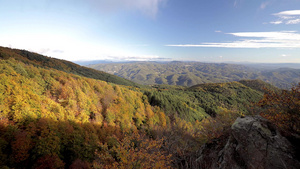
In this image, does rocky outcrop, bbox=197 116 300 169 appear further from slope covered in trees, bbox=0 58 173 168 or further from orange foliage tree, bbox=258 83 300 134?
slope covered in trees, bbox=0 58 173 168

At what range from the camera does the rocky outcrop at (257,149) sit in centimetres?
734

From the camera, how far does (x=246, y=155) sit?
862 centimetres

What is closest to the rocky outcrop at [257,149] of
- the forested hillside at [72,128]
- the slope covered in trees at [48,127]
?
the forested hillside at [72,128]

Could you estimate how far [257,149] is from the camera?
8281mm

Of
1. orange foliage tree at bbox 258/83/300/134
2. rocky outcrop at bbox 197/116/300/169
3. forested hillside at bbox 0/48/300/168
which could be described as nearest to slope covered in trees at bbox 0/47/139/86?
forested hillside at bbox 0/48/300/168

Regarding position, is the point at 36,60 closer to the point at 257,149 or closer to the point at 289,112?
the point at 257,149

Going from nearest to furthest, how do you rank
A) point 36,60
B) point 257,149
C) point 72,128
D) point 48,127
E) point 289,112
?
point 257,149, point 289,112, point 48,127, point 72,128, point 36,60

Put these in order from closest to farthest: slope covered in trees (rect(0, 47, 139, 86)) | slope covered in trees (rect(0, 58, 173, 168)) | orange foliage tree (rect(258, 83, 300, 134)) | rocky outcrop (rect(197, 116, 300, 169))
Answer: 1. rocky outcrop (rect(197, 116, 300, 169))
2. orange foliage tree (rect(258, 83, 300, 134))
3. slope covered in trees (rect(0, 58, 173, 168))
4. slope covered in trees (rect(0, 47, 139, 86))

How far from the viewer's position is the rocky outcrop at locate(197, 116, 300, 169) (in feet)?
24.1

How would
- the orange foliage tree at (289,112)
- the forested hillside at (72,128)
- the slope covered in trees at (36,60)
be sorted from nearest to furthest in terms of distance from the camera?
1. the orange foliage tree at (289,112)
2. the forested hillside at (72,128)
3. the slope covered in trees at (36,60)

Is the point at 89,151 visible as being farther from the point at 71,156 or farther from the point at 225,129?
the point at 225,129

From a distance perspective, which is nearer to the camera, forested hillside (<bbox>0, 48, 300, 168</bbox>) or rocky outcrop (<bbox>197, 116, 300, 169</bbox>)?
rocky outcrop (<bbox>197, 116, 300, 169</bbox>)

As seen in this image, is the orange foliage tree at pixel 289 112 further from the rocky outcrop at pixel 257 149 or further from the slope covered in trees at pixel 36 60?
the slope covered in trees at pixel 36 60

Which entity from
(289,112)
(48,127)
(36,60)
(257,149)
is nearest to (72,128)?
(48,127)
